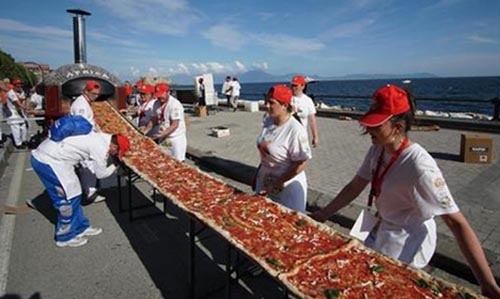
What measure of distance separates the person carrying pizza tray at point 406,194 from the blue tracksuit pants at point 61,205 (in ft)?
13.0

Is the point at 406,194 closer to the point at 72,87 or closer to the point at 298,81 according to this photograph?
the point at 298,81

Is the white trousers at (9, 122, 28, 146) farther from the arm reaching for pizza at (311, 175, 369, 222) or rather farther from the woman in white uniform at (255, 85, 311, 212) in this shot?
the arm reaching for pizza at (311, 175, 369, 222)

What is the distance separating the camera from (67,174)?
177 inches

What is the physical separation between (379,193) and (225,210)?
4.86ft

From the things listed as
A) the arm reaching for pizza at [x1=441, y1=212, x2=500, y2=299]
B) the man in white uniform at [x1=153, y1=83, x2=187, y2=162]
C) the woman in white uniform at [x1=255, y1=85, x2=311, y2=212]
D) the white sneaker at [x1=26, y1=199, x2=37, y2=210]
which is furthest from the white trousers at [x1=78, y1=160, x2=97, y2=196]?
the arm reaching for pizza at [x1=441, y1=212, x2=500, y2=299]

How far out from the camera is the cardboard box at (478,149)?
7.57 metres

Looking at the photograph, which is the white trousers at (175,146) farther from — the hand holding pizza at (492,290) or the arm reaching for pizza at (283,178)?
the hand holding pizza at (492,290)

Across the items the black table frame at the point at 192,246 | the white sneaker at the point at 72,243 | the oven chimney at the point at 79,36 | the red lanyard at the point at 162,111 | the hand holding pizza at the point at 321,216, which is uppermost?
the oven chimney at the point at 79,36

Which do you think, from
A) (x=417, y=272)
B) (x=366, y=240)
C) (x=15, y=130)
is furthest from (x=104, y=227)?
(x=15, y=130)

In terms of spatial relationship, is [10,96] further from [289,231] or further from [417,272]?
[417,272]

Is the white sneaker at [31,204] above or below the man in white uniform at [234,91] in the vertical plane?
below

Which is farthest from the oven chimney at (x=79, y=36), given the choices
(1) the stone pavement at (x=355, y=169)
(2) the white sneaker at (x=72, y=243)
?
(2) the white sneaker at (x=72, y=243)

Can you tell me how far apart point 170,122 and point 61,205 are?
2249 millimetres

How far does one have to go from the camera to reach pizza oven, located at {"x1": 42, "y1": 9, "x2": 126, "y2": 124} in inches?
462
